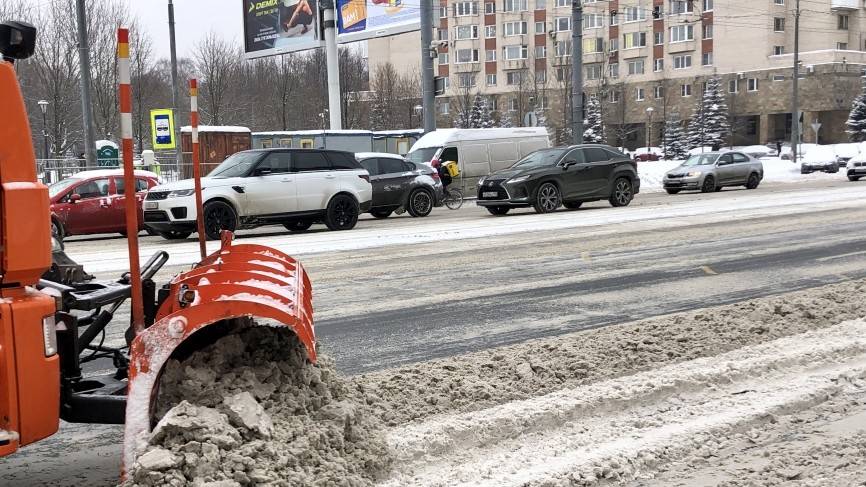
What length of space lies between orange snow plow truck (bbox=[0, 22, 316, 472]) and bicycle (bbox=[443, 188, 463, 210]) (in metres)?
20.8

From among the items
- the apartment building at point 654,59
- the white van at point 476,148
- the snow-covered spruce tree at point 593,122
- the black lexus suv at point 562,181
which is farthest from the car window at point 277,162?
the snow-covered spruce tree at point 593,122

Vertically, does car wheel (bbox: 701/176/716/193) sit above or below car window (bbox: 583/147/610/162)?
below

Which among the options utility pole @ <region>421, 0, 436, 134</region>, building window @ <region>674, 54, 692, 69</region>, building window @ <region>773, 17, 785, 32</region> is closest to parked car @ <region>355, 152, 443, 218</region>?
utility pole @ <region>421, 0, 436, 134</region>

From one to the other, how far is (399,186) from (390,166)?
63 centimetres

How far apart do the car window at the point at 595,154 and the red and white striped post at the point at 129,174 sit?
18587 millimetres

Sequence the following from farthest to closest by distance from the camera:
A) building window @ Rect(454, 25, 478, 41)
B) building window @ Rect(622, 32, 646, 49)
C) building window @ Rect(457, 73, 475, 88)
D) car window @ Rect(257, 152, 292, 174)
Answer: building window @ Rect(454, 25, 478, 41)
building window @ Rect(457, 73, 475, 88)
building window @ Rect(622, 32, 646, 49)
car window @ Rect(257, 152, 292, 174)

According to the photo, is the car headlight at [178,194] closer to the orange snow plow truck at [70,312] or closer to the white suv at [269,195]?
the white suv at [269,195]

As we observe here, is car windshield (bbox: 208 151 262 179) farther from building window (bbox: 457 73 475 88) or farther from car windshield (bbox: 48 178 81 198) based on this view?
building window (bbox: 457 73 475 88)

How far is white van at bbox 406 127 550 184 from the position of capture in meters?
26.3

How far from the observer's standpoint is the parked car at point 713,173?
29422 millimetres

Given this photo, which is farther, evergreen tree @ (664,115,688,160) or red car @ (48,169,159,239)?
evergreen tree @ (664,115,688,160)

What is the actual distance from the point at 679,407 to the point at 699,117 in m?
77.7

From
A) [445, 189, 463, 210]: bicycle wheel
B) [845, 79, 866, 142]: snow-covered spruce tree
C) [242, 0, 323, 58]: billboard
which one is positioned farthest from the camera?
[845, 79, 866, 142]: snow-covered spruce tree

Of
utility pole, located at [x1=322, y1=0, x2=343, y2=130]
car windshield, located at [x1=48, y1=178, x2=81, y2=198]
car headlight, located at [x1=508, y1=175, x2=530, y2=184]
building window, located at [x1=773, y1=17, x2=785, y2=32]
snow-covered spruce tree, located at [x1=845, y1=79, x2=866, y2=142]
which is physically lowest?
car headlight, located at [x1=508, y1=175, x2=530, y2=184]
